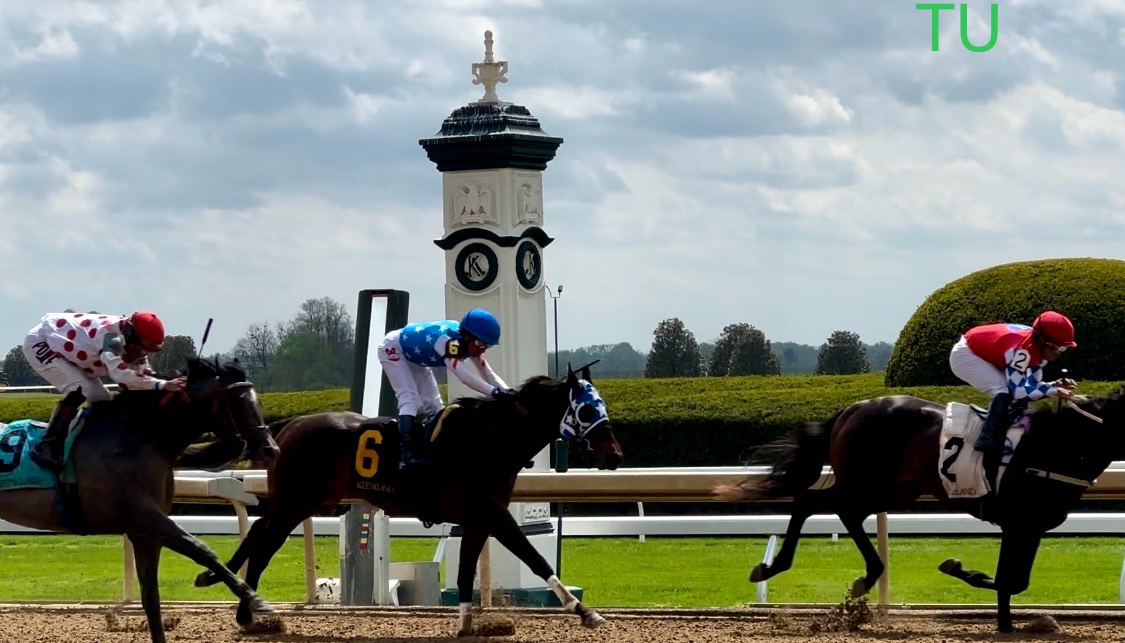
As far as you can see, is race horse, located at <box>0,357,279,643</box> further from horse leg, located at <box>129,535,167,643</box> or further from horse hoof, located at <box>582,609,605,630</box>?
horse hoof, located at <box>582,609,605,630</box>

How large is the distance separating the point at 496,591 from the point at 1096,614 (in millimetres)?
3059

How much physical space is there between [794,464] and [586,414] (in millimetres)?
1222

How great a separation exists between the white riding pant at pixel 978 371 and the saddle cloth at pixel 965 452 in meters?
0.12

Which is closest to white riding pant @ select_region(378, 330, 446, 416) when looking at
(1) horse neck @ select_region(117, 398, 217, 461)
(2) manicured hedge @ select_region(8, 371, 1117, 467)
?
(1) horse neck @ select_region(117, 398, 217, 461)

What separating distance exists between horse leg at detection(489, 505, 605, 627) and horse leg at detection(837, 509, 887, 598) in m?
1.11

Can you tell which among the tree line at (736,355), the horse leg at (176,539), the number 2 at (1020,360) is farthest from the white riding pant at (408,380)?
the tree line at (736,355)

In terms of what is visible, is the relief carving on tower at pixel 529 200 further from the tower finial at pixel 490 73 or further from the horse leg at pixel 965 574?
the horse leg at pixel 965 574

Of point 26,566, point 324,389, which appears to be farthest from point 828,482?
point 324,389

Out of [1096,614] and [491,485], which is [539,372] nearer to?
[491,485]

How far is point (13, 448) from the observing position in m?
6.70

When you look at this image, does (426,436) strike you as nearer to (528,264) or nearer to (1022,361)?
(1022,361)

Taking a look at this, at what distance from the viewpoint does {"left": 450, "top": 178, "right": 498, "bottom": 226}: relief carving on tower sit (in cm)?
1038

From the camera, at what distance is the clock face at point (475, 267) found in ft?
34.0

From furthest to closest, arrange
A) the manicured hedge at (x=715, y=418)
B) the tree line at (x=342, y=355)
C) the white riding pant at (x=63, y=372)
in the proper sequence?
the tree line at (x=342, y=355)
the manicured hedge at (x=715, y=418)
the white riding pant at (x=63, y=372)
